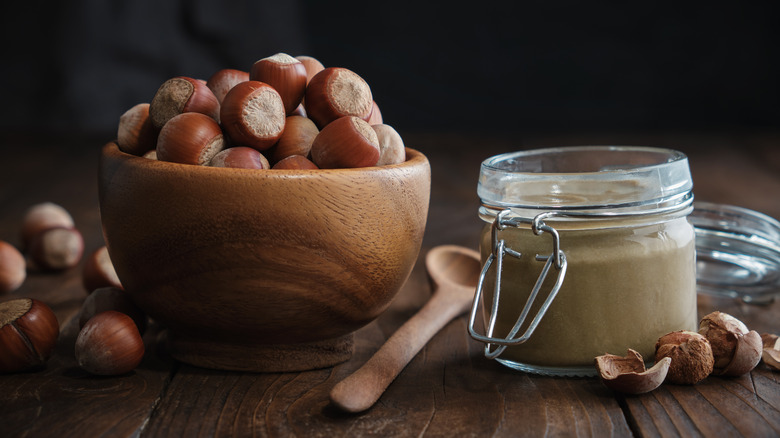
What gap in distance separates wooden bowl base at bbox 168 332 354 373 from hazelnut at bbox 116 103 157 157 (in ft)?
0.67

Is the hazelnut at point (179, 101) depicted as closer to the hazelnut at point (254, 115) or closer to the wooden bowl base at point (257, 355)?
the hazelnut at point (254, 115)

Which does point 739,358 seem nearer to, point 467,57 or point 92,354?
point 92,354

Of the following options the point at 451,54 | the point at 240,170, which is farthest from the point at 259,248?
the point at 451,54

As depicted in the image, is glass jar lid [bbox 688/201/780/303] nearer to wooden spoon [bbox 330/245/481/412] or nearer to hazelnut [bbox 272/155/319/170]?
wooden spoon [bbox 330/245/481/412]

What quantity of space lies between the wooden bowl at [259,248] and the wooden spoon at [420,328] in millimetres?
54

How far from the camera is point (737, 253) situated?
1.07 m

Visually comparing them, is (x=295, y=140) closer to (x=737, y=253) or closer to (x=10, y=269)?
(x=10, y=269)

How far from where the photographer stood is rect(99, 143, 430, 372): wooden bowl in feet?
2.31

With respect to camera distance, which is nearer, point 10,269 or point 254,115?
point 254,115

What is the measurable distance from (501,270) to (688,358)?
0.19m

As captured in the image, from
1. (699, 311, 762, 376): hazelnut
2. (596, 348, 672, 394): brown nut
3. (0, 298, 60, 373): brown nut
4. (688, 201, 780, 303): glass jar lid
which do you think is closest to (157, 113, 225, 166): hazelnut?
(0, 298, 60, 373): brown nut

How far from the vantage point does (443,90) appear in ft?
9.85

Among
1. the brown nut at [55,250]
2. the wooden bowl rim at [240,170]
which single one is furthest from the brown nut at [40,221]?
the wooden bowl rim at [240,170]

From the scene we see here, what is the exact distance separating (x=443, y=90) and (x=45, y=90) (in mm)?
1408
